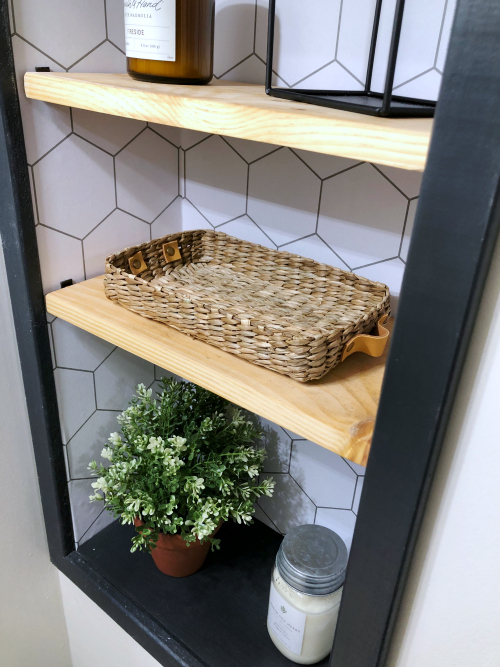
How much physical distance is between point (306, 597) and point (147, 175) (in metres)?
0.66

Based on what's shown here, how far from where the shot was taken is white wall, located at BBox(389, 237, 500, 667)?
0.39 meters

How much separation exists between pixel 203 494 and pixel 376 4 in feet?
2.25

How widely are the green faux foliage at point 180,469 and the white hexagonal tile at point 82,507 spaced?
0.08 meters

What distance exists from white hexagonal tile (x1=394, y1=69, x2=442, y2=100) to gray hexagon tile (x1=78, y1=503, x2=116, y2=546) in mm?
836

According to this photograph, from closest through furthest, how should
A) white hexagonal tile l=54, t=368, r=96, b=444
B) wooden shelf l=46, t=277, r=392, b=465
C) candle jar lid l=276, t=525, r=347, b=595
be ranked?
wooden shelf l=46, t=277, r=392, b=465, candle jar lid l=276, t=525, r=347, b=595, white hexagonal tile l=54, t=368, r=96, b=444

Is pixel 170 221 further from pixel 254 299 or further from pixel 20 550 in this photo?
pixel 20 550

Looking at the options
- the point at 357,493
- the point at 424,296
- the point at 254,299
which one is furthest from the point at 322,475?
the point at 424,296

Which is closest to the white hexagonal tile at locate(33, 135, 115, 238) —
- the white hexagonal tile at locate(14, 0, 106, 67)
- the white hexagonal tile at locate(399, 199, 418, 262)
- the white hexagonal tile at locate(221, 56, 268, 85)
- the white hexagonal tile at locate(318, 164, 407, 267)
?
the white hexagonal tile at locate(14, 0, 106, 67)

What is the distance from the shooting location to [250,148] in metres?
0.77

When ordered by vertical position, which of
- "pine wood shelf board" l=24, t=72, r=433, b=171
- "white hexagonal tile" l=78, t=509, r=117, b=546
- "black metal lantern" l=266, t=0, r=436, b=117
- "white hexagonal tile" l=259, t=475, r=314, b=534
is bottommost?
A: "white hexagonal tile" l=78, t=509, r=117, b=546

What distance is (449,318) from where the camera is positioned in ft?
1.19

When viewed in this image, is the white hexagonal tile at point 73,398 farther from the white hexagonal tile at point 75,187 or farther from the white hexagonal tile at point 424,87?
the white hexagonal tile at point 424,87

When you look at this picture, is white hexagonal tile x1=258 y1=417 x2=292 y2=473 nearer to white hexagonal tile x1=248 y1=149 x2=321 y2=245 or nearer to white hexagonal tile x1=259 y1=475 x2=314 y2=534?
white hexagonal tile x1=259 y1=475 x2=314 y2=534

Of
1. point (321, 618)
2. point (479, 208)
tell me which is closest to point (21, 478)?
point (321, 618)
